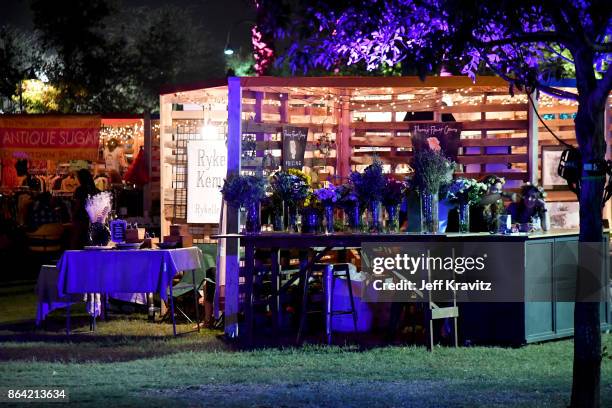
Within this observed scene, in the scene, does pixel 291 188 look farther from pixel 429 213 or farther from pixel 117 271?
pixel 117 271

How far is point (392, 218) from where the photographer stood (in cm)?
1103

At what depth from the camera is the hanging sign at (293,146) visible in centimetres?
1288

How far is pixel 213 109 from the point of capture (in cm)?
1519

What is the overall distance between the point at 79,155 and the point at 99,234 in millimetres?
9520

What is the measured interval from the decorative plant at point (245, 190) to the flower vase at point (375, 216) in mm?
1217

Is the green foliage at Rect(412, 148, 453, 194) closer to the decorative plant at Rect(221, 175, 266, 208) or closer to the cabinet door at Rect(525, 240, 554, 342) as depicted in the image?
the cabinet door at Rect(525, 240, 554, 342)

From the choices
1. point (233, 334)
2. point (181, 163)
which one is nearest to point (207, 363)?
point (233, 334)

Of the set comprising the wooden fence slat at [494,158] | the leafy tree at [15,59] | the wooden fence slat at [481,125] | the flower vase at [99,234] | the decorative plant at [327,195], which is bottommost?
the flower vase at [99,234]

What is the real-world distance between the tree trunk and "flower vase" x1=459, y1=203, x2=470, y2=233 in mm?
3806

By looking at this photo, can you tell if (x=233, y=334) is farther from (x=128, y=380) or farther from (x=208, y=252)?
(x=128, y=380)

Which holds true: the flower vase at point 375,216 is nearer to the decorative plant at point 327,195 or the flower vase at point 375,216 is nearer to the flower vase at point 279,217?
the decorative plant at point 327,195

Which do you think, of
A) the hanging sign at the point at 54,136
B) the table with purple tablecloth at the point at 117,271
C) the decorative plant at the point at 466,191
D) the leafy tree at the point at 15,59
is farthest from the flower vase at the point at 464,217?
the leafy tree at the point at 15,59

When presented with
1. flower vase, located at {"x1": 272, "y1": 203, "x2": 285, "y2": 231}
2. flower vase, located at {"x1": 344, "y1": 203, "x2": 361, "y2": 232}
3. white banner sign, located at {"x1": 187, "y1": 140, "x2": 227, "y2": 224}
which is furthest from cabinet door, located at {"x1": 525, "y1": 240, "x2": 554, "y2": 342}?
white banner sign, located at {"x1": 187, "y1": 140, "x2": 227, "y2": 224}

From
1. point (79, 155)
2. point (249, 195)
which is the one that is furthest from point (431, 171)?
point (79, 155)
